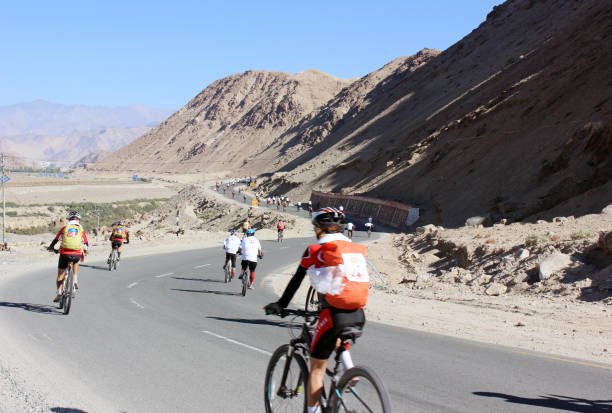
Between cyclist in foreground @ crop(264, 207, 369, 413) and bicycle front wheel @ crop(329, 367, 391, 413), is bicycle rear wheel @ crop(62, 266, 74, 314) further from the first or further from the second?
bicycle front wheel @ crop(329, 367, 391, 413)

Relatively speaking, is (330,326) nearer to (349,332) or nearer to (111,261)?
(349,332)

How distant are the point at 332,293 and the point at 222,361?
4718 millimetres

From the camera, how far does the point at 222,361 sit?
9422 mm

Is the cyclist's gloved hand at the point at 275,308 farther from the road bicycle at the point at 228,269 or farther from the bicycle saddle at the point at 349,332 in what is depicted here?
the road bicycle at the point at 228,269

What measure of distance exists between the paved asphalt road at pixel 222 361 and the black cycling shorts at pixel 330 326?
91.2 inches

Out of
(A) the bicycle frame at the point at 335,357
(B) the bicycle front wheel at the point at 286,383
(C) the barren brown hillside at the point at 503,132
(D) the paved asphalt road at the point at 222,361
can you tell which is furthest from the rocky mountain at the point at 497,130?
(A) the bicycle frame at the point at 335,357

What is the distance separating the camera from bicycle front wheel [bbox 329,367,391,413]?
4562mm

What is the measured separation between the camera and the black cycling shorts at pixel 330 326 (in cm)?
507

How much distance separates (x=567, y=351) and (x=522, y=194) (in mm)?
30091

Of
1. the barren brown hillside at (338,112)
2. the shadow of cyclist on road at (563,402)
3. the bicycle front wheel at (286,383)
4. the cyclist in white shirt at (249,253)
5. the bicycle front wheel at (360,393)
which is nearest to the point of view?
the bicycle front wheel at (360,393)

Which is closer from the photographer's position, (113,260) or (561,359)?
(561,359)

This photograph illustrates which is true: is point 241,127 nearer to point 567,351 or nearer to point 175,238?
point 175,238

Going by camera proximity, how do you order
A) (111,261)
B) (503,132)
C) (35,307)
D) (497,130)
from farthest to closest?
(497,130), (503,132), (111,261), (35,307)

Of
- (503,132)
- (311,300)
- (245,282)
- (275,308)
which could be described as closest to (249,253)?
(245,282)
